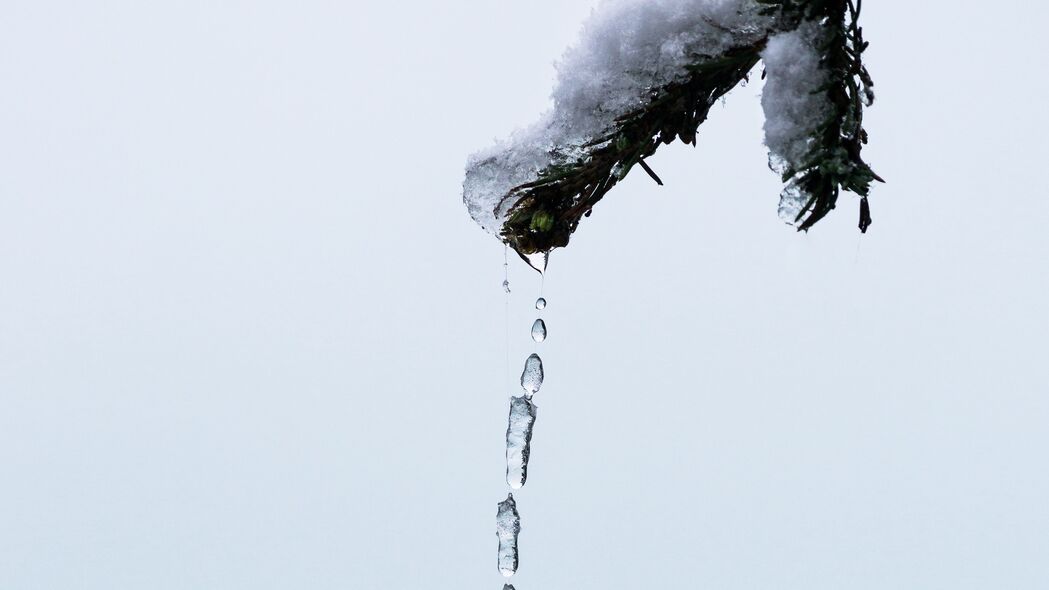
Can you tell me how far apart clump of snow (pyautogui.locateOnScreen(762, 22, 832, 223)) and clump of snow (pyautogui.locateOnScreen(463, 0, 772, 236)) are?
56 millimetres

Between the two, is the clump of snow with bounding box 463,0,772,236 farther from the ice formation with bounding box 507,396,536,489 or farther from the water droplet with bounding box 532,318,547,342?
the ice formation with bounding box 507,396,536,489

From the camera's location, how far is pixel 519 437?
2.05m

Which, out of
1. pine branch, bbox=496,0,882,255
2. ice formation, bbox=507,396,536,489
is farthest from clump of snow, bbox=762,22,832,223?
ice formation, bbox=507,396,536,489

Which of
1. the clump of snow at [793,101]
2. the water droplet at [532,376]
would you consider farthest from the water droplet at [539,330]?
the clump of snow at [793,101]

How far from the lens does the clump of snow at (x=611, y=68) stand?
1.22 metres

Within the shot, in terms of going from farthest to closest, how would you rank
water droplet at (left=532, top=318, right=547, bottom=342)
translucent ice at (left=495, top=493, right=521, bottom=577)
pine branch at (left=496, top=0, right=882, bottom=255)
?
translucent ice at (left=495, top=493, right=521, bottom=577) < water droplet at (left=532, top=318, right=547, bottom=342) < pine branch at (left=496, top=0, right=882, bottom=255)

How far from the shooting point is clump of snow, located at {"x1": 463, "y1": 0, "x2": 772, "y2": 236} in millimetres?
1216

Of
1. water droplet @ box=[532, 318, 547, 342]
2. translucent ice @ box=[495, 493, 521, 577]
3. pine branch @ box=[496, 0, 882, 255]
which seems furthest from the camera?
translucent ice @ box=[495, 493, 521, 577]

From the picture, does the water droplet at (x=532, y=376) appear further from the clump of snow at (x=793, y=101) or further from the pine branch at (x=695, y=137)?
the clump of snow at (x=793, y=101)

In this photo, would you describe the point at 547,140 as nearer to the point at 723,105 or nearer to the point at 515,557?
the point at 723,105

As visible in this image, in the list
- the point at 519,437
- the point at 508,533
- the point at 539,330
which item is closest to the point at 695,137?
the point at 539,330

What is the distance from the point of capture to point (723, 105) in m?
1.29

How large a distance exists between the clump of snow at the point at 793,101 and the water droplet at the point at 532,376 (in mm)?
952

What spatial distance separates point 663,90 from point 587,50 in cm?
15
